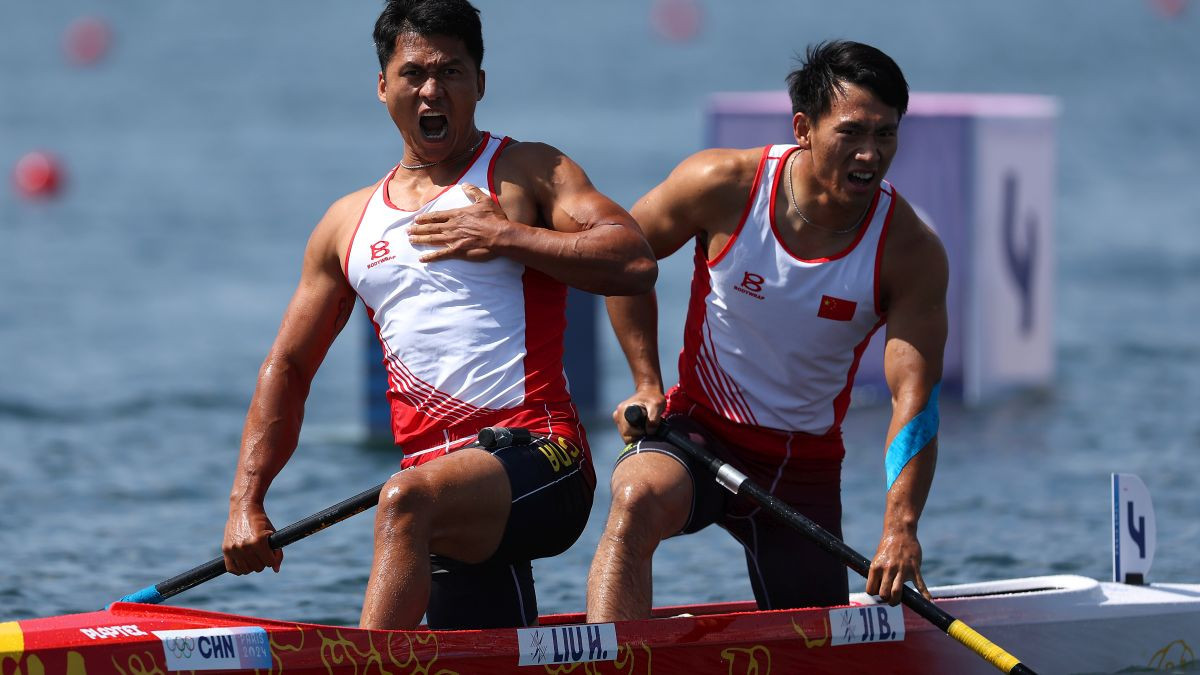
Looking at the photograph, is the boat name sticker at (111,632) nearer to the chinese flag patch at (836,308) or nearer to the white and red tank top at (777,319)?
the white and red tank top at (777,319)

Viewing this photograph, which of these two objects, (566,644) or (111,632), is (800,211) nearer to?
(566,644)

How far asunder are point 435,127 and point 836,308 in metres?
1.27

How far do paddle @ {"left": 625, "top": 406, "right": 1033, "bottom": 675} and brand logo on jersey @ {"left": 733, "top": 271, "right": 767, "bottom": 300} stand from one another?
46cm

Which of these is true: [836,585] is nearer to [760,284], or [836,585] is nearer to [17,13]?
[760,284]

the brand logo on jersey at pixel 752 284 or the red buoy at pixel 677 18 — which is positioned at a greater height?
the red buoy at pixel 677 18

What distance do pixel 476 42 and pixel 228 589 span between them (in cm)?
325

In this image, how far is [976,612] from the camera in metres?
5.42

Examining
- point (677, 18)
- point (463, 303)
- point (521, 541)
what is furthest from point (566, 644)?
point (677, 18)

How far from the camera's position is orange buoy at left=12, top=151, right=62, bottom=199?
952 inches

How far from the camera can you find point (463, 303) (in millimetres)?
4941

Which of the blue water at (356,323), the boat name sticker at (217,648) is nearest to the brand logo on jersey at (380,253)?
the boat name sticker at (217,648)

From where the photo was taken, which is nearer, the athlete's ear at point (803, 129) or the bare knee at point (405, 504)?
the bare knee at point (405, 504)

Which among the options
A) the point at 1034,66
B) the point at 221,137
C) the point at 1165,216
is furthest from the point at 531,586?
the point at 1034,66

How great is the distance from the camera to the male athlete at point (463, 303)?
4.81 meters
